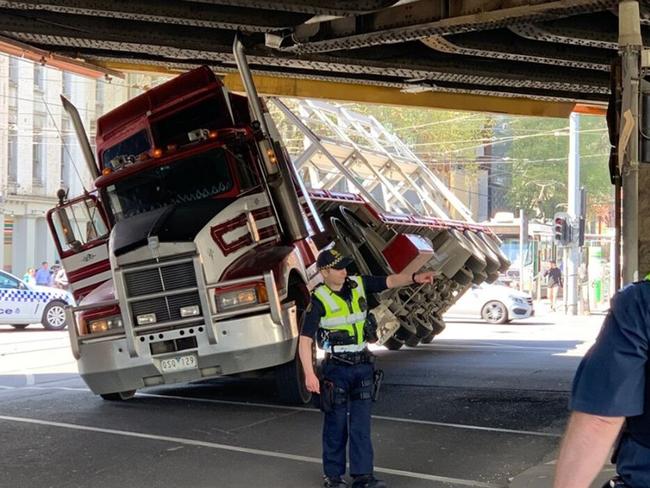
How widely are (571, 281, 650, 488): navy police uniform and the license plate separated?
676 cm

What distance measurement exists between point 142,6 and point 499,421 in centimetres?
570

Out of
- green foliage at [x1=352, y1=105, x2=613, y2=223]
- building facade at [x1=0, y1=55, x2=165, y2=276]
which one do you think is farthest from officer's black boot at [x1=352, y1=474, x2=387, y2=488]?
green foliage at [x1=352, y1=105, x2=613, y2=223]

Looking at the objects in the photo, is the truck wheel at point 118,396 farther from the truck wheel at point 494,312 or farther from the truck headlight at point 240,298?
the truck wheel at point 494,312

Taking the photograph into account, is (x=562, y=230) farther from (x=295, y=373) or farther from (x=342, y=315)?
(x=342, y=315)

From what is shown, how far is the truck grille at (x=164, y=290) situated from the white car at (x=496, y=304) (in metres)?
16.7

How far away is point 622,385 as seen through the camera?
7.36ft

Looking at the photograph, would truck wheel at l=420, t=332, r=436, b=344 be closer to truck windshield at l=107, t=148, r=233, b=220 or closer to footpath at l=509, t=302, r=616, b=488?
truck windshield at l=107, t=148, r=233, b=220

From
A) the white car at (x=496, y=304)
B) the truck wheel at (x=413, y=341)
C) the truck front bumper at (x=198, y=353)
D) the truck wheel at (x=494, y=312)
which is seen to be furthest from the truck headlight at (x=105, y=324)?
the truck wheel at (x=494, y=312)

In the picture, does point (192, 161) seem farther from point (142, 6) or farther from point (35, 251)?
point (35, 251)

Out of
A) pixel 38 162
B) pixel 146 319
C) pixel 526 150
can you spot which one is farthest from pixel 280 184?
pixel 526 150

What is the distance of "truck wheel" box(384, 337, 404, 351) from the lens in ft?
53.1

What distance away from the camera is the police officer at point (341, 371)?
5.98 meters

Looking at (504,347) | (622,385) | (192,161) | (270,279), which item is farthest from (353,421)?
(504,347)

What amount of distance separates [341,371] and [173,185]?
4698 millimetres
